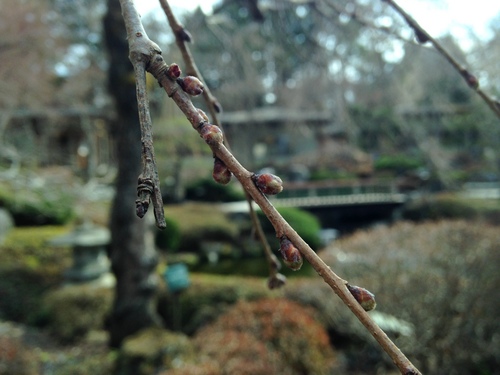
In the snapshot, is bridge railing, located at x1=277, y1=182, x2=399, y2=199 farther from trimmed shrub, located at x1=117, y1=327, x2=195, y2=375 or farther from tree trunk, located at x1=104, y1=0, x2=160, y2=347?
trimmed shrub, located at x1=117, y1=327, x2=195, y2=375

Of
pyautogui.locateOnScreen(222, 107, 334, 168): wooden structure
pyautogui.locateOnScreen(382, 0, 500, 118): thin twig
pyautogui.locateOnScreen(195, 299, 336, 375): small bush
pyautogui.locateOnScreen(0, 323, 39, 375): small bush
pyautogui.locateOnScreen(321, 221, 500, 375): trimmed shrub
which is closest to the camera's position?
pyautogui.locateOnScreen(382, 0, 500, 118): thin twig

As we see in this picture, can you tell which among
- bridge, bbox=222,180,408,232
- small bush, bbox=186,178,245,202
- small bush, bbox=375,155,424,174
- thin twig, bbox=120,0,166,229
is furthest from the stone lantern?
small bush, bbox=375,155,424,174

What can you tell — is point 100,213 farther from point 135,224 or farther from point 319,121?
point 319,121

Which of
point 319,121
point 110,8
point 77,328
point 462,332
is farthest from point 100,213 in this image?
point 319,121

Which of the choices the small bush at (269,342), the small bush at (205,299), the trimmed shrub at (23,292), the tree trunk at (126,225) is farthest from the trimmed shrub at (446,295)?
the trimmed shrub at (23,292)

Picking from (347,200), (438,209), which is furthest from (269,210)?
(347,200)

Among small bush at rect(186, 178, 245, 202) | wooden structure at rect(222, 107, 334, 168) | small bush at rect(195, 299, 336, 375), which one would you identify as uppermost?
wooden structure at rect(222, 107, 334, 168)

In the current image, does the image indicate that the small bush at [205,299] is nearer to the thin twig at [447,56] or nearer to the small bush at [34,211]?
the small bush at [34,211]
